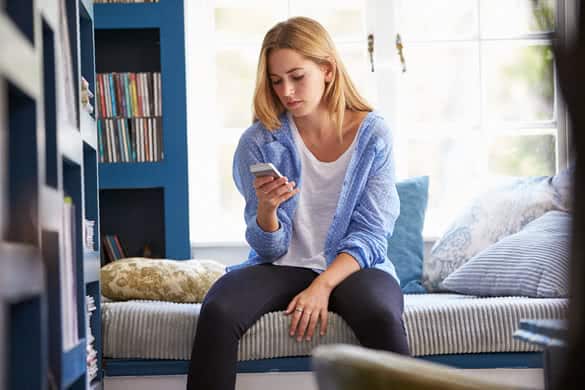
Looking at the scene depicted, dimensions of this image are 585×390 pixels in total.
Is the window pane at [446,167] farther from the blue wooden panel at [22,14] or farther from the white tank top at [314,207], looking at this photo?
the blue wooden panel at [22,14]

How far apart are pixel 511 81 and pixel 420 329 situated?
1624 millimetres

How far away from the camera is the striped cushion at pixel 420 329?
231 centimetres

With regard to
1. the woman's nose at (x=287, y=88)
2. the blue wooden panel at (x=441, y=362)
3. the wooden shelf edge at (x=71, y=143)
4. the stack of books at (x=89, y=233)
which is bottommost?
the blue wooden panel at (x=441, y=362)

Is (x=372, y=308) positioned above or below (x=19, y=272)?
below

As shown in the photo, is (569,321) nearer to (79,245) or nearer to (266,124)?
(79,245)

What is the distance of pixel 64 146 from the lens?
1451 mm

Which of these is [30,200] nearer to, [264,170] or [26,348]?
[26,348]

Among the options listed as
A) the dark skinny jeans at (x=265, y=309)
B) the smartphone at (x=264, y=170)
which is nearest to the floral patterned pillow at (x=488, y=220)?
the dark skinny jeans at (x=265, y=309)

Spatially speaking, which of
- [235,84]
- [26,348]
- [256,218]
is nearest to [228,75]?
[235,84]

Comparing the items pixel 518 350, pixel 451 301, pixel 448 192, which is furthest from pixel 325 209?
pixel 448 192

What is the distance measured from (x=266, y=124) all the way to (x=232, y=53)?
124 centimetres

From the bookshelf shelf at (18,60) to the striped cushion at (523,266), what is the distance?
1.76m

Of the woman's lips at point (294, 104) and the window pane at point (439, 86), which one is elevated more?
the window pane at point (439, 86)

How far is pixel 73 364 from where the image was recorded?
58.9 inches
